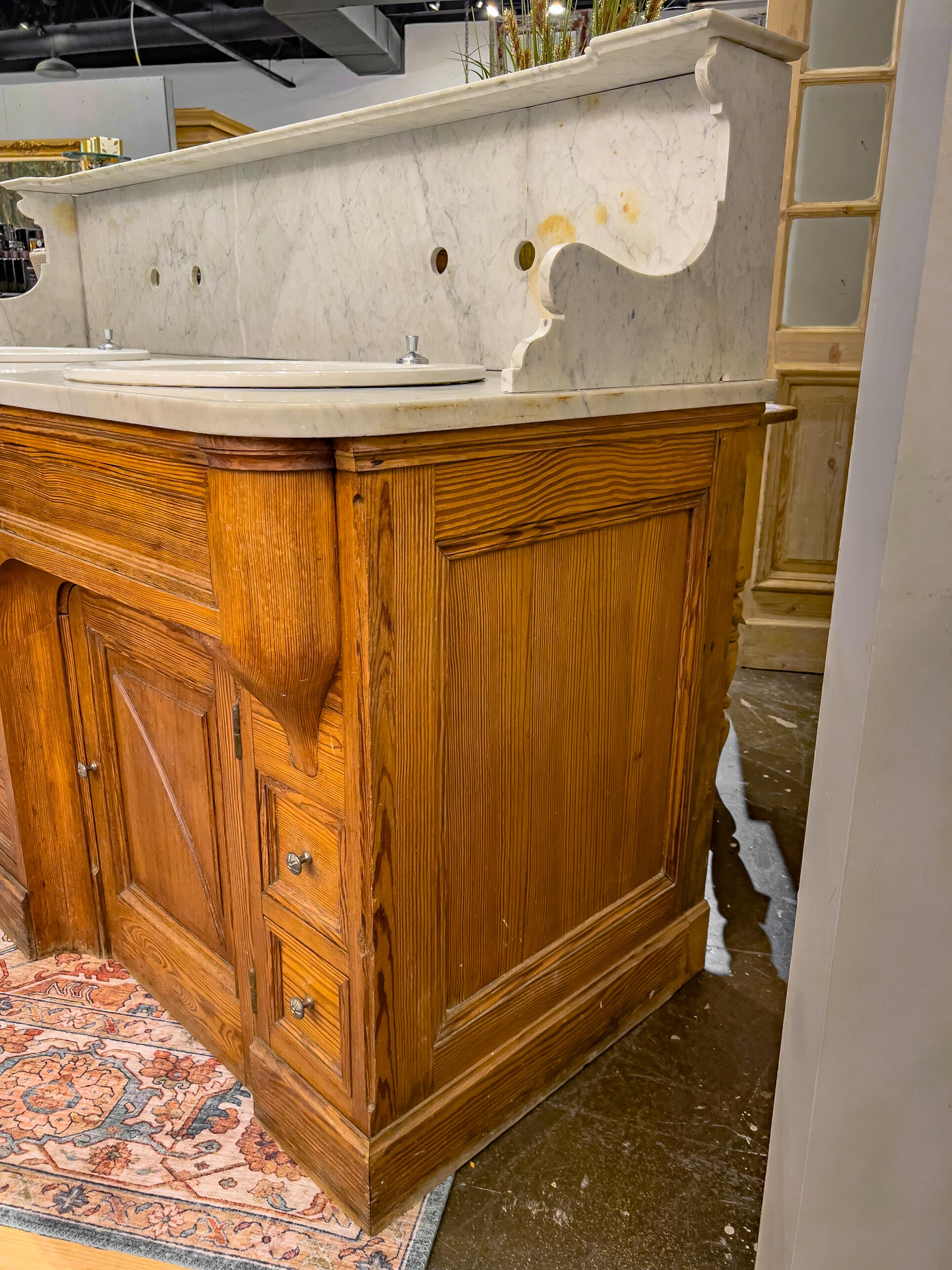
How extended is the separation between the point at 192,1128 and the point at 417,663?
0.85 meters

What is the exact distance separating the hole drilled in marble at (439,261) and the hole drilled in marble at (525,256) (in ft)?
0.59

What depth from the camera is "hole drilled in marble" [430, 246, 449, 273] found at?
1.69 meters

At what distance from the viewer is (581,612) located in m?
1.32

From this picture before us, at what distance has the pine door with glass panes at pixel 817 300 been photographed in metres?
2.95

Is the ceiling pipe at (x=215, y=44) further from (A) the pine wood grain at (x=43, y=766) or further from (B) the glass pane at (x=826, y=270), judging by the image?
(A) the pine wood grain at (x=43, y=766)

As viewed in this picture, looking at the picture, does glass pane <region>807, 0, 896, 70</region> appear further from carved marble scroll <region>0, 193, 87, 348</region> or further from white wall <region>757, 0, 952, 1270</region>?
white wall <region>757, 0, 952, 1270</region>

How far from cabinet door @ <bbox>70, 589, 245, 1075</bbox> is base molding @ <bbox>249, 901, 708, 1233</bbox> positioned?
0.62 feet

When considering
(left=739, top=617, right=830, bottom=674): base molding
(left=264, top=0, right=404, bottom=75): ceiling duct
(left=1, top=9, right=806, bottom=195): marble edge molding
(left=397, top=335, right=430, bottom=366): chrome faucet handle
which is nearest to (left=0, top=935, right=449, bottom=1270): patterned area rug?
(left=397, top=335, right=430, bottom=366): chrome faucet handle

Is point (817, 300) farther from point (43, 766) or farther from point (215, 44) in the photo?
point (215, 44)

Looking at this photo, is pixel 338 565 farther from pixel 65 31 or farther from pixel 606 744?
pixel 65 31

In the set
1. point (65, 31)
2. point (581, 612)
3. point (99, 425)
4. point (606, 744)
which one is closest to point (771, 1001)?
point (606, 744)

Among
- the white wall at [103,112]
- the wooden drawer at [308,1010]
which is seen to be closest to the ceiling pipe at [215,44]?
the white wall at [103,112]

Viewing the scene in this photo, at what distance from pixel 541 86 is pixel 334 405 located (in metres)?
0.81

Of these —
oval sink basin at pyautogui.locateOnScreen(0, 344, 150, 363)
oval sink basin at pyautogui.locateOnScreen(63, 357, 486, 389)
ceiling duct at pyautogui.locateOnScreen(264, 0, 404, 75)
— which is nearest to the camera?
oval sink basin at pyautogui.locateOnScreen(63, 357, 486, 389)
